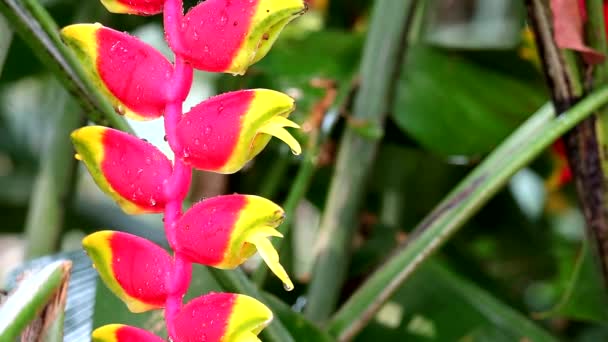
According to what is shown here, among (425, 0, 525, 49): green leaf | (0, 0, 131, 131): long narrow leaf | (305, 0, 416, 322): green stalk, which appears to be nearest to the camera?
(0, 0, 131, 131): long narrow leaf

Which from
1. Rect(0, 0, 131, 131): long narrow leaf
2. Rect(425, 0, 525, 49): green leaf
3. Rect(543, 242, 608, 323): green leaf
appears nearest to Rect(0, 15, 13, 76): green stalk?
Rect(0, 0, 131, 131): long narrow leaf

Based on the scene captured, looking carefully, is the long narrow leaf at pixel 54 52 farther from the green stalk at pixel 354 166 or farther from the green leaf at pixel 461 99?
the green leaf at pixel 461 99

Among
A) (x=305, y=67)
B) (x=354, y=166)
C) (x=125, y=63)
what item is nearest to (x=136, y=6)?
(x=125, y=63)

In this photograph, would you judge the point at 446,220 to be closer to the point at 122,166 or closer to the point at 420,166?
the point at 122,166

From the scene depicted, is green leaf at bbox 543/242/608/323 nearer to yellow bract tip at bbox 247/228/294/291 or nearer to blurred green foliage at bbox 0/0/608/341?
blurred green foliage at bbox 0/0/608/341

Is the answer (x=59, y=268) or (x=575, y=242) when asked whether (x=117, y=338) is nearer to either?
(x=59, y=268)

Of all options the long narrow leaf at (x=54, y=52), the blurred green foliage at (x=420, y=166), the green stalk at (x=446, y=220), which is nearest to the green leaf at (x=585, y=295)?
the blurred green foliage at (x=420, y=166)

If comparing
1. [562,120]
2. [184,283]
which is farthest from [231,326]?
[562,120]
